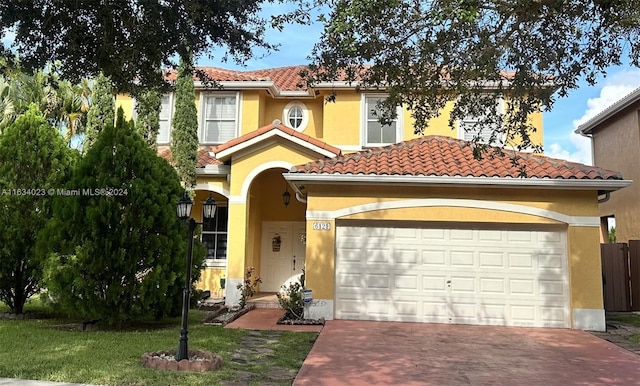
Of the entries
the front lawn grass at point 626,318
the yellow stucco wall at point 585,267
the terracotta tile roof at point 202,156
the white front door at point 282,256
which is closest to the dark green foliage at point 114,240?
the terracotta tile roof at point 202,156

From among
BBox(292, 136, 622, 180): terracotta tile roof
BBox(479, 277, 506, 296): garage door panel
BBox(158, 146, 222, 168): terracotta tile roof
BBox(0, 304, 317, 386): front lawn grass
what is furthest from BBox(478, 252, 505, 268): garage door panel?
BBox(158, 146, 222, 168): terracotta tile roof

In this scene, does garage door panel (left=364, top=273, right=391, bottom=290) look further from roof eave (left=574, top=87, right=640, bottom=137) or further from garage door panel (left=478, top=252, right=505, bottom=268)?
roof eave (left=574, top=87, right=640, bottom=137)

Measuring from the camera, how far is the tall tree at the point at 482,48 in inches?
258

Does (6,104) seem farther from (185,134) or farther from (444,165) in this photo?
(444,165)

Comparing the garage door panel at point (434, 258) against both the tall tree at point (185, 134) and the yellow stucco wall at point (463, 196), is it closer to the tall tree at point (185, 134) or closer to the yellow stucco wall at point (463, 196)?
the yellow stucco wall at point (463, 196)

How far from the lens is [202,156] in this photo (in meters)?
16.5

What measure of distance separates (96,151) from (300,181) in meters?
4.60

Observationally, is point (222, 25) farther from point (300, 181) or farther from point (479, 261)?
point (479, 261)

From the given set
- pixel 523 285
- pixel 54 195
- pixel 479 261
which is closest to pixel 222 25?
pixel 54 195

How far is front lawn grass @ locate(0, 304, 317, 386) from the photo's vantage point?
6.70 meters

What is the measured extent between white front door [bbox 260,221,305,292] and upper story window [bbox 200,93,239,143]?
3764 millimetres

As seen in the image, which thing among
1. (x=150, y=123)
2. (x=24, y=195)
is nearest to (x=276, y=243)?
(x=150, y=123)

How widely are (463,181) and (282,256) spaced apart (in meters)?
7.38

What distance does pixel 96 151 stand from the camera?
10453mm
